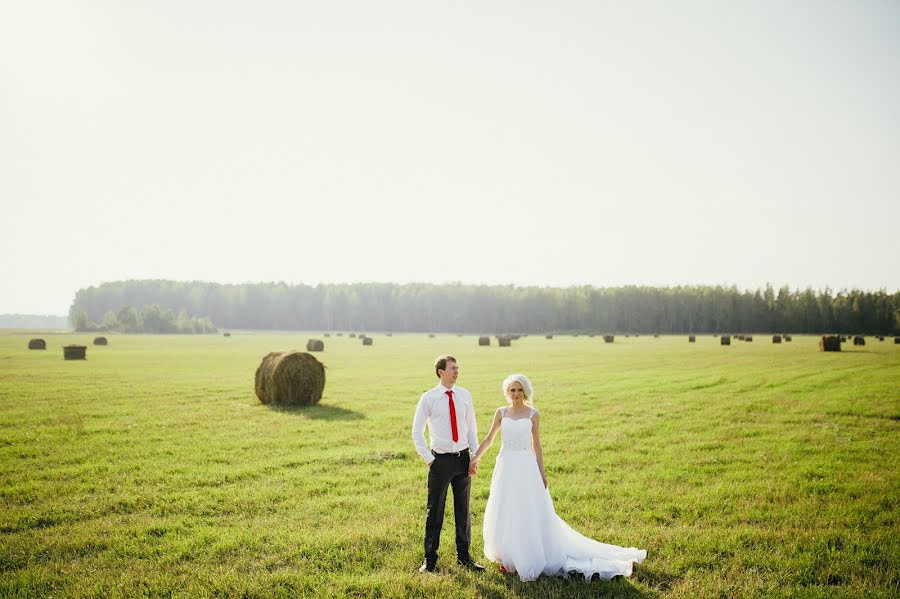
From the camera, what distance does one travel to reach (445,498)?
718 cm

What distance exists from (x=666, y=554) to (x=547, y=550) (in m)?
1.69

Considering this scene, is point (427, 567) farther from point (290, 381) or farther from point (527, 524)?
point (290, 381)

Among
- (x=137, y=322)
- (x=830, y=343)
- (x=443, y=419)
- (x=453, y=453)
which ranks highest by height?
(x=137, y=322)

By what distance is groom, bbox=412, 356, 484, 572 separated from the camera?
7008mm

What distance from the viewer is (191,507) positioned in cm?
930

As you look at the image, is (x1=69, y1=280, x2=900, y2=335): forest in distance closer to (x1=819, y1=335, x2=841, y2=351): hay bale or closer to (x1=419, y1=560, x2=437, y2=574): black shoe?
(x1=819, y1=335, x2=841, y2=351): hay bale

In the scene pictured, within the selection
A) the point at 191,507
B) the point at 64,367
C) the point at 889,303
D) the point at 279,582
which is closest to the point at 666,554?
the point at 279,582

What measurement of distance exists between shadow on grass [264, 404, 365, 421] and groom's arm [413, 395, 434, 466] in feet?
35.6

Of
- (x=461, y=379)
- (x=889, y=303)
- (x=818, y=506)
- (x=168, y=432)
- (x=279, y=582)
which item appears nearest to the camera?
(x=279, y=582)

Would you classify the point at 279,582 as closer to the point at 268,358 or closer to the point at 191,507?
the point at 191,507

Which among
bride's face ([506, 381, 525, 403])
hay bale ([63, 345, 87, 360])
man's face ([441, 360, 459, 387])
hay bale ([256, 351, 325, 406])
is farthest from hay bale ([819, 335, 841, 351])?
hay bale ([63, 345, 87, 360])

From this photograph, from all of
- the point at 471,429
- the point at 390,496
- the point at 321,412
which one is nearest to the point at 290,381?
the point at 321,412

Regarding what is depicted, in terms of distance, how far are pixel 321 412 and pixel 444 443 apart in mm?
12740

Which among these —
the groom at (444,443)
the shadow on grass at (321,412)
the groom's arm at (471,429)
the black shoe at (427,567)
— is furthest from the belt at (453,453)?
the shadow on grass at (321,412)
